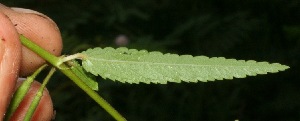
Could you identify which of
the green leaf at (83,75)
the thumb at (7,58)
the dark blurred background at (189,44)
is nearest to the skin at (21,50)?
the thumb at (7,58)

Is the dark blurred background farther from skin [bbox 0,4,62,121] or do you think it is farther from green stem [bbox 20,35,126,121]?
green stem [bbox 20,35,126,121]

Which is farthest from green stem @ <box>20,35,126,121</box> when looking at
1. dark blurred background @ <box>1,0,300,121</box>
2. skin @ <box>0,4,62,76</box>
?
dark blurred background @ <box>1,0,300,121</box>

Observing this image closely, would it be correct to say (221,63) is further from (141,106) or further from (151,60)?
(141,106)

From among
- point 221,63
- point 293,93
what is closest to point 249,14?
point 293,93

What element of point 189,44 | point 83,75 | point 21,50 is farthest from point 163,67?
point 189,44

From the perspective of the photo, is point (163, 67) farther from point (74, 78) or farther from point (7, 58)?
point (7, 58)
